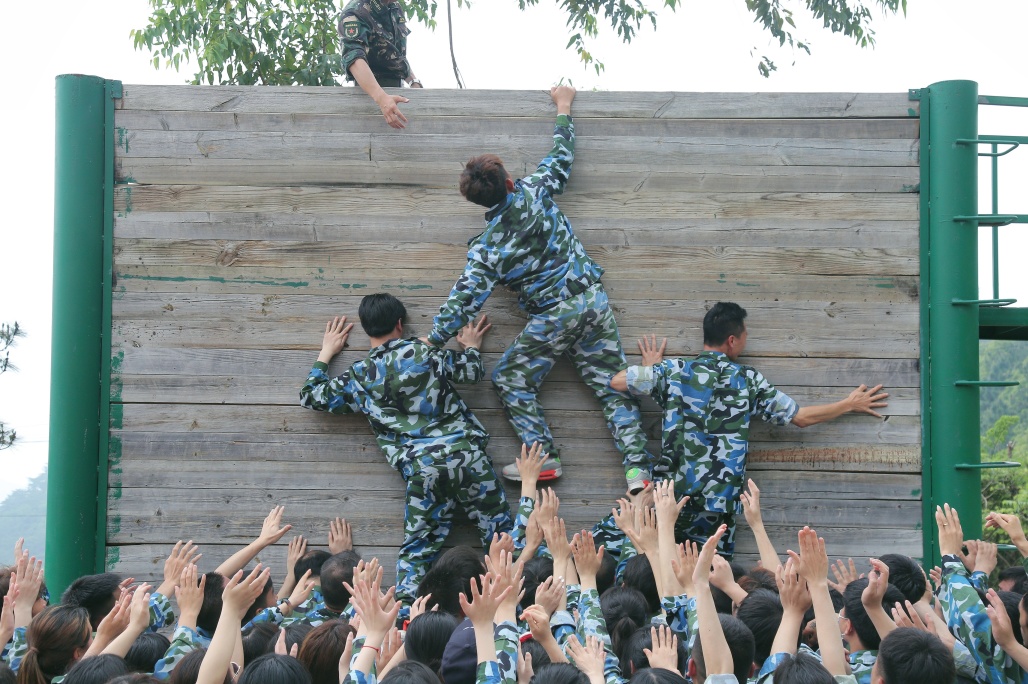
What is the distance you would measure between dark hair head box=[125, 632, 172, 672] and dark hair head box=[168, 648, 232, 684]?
543 mm

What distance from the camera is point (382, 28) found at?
6.17 m

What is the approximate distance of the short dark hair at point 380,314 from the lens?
5.66 meters

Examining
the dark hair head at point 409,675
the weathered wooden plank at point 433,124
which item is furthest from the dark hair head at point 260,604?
the weathered wooden plank at point 433,124

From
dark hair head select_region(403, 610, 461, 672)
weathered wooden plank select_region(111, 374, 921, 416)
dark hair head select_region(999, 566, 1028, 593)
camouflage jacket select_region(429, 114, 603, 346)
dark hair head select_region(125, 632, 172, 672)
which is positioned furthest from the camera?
weathered wooden plank select_region(111, 374, 921, 416)

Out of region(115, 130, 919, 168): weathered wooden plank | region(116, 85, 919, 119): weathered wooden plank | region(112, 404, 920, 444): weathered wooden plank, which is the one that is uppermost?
region(116, 85, 919, 119): weathered wooden plank

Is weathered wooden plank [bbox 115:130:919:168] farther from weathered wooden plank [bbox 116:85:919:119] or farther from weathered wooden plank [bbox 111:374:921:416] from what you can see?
weathered wooden plank [bbox 111:374:921:416]

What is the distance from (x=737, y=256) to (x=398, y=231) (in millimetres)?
2088

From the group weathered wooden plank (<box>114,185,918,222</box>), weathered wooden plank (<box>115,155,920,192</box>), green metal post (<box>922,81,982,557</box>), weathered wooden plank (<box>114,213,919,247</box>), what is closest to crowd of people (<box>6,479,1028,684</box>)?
green metal post (<box>922,81,982,557</box>)

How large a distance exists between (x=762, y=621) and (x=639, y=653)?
0.53 meters

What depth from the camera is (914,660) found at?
2924 mm

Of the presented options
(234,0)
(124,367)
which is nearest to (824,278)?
(124,367)

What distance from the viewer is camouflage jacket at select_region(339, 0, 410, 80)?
5.88 m

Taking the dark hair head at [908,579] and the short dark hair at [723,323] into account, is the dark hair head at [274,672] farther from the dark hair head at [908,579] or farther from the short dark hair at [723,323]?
the short dark hair at [723,323]

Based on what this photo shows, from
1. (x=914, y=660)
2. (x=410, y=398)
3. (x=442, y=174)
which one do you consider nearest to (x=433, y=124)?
(x=442, y=174)
